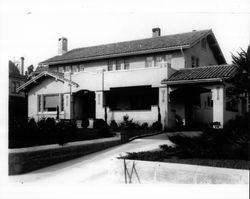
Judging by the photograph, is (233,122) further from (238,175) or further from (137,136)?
(137,136)

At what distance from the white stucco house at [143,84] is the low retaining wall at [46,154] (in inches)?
337

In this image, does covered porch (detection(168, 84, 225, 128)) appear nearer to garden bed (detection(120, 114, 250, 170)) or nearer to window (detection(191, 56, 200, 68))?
window (detection(191, 56, 200, 68))

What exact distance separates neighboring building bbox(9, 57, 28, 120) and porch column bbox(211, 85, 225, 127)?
17850 millimetres

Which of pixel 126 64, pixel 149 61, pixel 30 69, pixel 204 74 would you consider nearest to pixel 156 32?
pixel 126 64

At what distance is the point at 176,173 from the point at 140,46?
726 inches

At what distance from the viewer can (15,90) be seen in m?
42.1

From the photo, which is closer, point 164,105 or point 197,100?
point 164,105

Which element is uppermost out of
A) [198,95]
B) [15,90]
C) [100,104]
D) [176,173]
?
[15,90]

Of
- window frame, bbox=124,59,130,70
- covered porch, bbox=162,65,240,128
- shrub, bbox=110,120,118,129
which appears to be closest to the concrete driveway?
covered porch, bbox=162,65,240,128

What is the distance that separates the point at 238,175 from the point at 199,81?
506 inches

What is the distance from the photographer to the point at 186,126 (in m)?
22.7

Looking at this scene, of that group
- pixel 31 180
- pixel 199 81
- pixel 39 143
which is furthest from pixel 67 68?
pixel 31 180

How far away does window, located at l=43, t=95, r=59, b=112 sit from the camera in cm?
2633

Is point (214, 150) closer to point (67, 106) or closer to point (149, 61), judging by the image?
point (149, 61)
